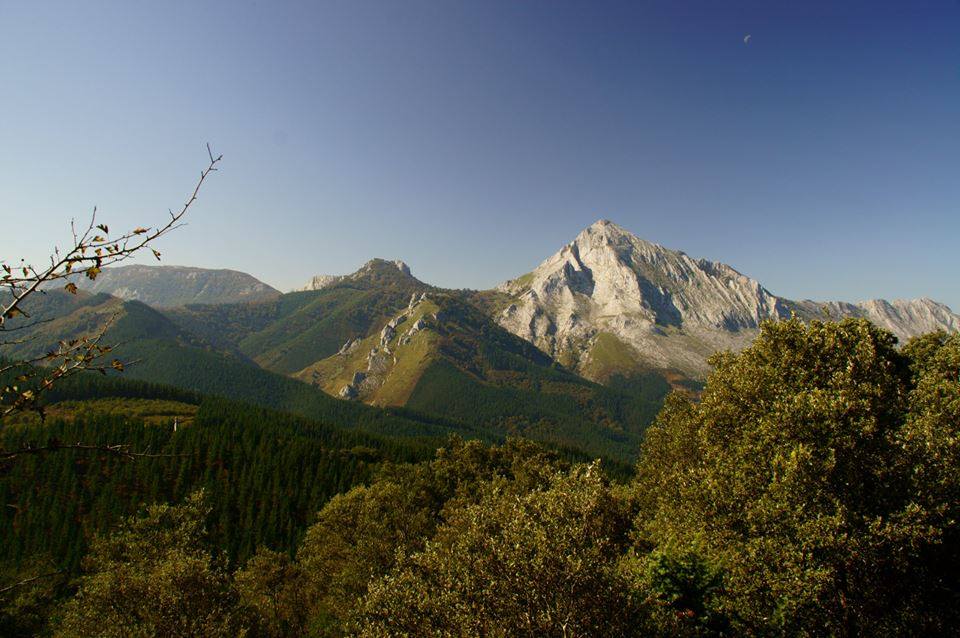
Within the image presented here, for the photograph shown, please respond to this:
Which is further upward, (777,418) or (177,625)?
(777,418)

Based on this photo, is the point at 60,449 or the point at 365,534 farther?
the point at 365,534

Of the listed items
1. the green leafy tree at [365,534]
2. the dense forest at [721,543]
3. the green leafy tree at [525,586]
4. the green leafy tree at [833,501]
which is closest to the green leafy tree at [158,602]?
the dense forest at [721,543]

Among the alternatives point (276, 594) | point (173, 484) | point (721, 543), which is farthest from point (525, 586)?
point (173, 484)

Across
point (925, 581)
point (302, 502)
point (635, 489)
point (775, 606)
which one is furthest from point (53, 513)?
point (925, 581)

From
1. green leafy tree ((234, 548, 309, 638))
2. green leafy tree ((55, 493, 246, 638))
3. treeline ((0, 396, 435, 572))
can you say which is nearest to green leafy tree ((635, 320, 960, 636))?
green leafy tree ((55, 493, 246, 638))

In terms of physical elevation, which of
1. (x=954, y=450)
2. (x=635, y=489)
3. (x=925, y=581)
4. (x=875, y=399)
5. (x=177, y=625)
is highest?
(x=875, y=399)

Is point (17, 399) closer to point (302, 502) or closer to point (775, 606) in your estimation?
point (775, 606)

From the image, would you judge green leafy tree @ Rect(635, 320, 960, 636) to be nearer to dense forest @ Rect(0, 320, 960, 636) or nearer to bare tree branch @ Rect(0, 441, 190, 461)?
dense forest @ Rect(0, 320, 960, 636)

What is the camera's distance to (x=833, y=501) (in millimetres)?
26203

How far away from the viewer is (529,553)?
22828mm

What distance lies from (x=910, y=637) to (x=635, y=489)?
3291cm

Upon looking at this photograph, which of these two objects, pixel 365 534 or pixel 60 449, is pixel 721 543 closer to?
pixel 60 449

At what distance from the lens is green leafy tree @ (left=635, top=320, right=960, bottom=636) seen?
2555cm

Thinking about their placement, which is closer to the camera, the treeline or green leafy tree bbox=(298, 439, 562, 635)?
green leafy tree bbox=(298, 439, 562, 635)
